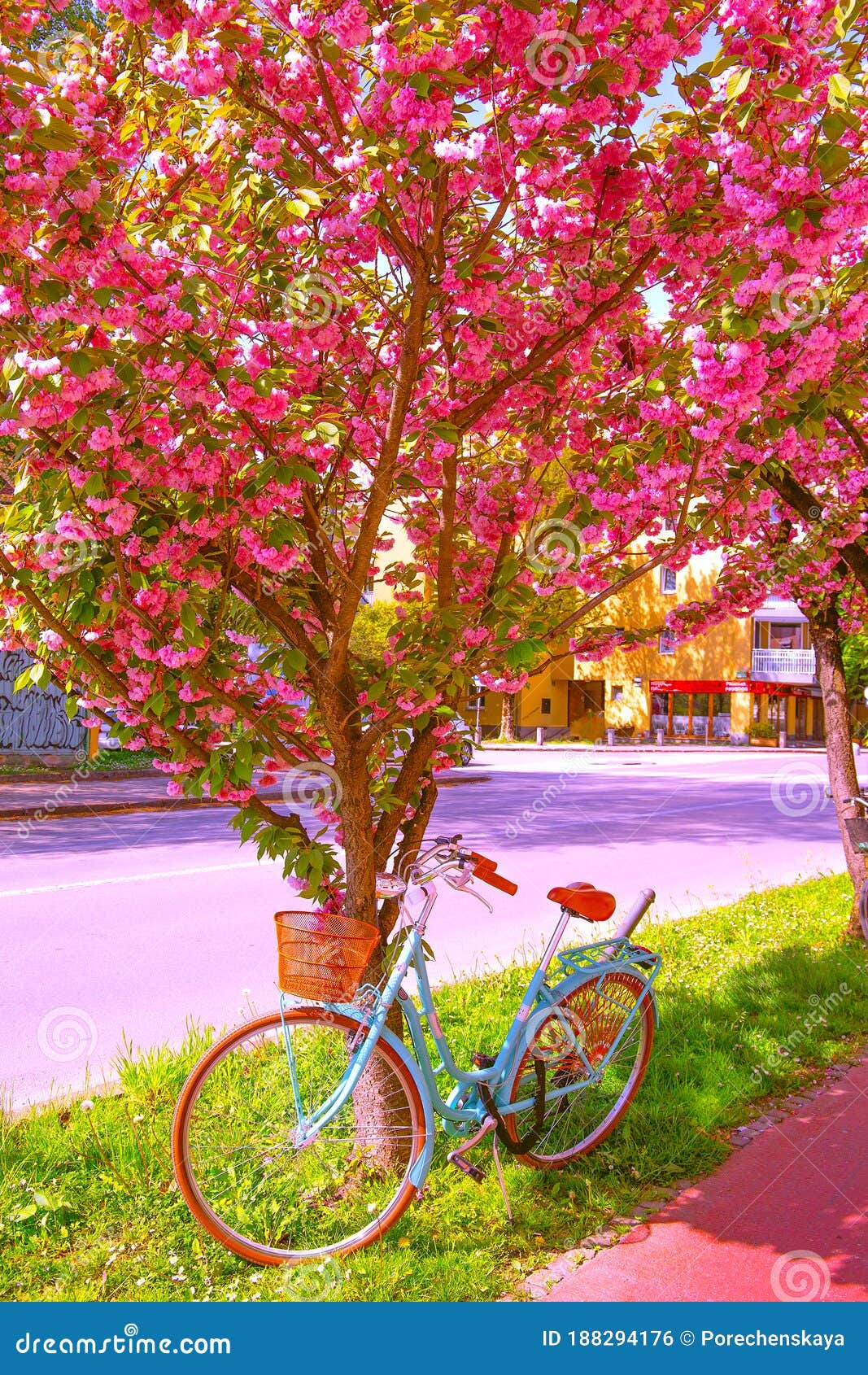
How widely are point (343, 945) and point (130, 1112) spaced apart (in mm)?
1552

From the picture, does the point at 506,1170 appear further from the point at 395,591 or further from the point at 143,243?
the point at 143,243

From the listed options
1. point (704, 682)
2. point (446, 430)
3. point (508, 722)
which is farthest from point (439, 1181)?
point (704, 682)

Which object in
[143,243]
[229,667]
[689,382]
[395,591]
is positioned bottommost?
[229,667]

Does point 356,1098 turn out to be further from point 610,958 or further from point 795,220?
point 795,220

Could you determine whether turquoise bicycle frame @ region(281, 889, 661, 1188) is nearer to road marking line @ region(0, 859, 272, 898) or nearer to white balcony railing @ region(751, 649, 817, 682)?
road marking line @ region(0, 859, 272, 898)

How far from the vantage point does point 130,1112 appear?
397cm

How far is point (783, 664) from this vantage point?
48.3m

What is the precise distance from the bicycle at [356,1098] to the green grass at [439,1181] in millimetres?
126

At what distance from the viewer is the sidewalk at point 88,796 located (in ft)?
50.0

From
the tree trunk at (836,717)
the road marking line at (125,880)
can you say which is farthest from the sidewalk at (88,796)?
the tree trunk at (836,717)

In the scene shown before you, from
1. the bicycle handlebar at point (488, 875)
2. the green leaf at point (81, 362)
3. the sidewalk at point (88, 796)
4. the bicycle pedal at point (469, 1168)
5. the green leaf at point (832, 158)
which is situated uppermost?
the green leaf at point (832, 158)

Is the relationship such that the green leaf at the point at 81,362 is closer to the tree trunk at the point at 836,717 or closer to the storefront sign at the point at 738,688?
the tree trunk at the point at 836,717

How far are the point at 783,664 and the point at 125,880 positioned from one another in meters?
43.2
